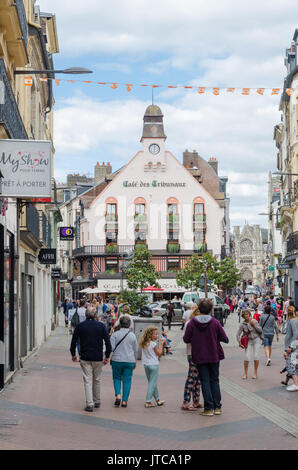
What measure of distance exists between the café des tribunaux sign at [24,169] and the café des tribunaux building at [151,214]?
50.9 metres

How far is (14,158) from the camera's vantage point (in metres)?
12.4

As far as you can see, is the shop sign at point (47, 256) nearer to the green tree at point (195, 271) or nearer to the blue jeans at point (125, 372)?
the blue jeans at point (125, 372)

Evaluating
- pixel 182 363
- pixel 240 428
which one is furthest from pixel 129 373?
pixel 182 363

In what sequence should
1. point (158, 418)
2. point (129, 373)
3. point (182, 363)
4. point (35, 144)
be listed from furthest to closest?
point (182, 363), point (35, 144), point (129, 373), point (158, 418)

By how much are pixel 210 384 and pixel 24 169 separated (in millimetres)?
4735

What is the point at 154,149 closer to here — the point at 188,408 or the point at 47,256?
the point at 47,256

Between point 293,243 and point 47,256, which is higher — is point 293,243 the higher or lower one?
the higher one

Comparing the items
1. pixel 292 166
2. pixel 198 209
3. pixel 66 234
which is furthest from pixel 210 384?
pixel 198 209

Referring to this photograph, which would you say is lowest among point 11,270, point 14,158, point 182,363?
point 182,363

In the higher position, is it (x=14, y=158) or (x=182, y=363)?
(x=14, y=158)

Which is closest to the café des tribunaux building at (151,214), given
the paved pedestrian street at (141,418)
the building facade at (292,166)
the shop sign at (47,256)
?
the building facade at (292,166)

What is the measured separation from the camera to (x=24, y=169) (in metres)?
12.5
